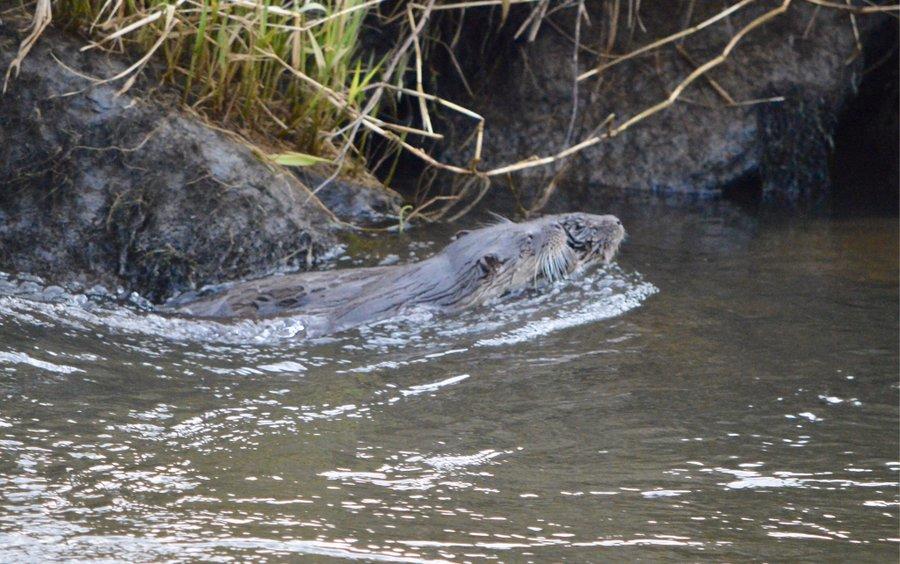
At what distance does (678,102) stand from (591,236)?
250cm

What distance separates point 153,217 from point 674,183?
133 inches

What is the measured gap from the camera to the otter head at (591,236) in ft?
15.3

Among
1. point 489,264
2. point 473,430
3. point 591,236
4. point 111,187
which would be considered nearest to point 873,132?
point 591,236

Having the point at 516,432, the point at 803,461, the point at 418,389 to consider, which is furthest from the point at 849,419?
the point at 418,389

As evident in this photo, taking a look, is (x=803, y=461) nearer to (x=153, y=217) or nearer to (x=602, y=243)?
(x=602, y=243)

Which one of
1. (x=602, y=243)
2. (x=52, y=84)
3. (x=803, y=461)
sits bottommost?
(x=803, y=461)

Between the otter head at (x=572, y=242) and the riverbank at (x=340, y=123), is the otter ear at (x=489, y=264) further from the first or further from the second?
the riverbank at (x=340, y=123)

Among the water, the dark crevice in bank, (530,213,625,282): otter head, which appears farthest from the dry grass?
the dark crevice in bank

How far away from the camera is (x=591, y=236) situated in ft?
15.4

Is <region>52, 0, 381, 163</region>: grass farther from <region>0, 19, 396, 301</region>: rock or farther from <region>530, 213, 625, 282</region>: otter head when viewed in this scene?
<region>530, 213, 625, 282</region>: otter head

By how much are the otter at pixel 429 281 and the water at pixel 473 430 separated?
0.09 metres

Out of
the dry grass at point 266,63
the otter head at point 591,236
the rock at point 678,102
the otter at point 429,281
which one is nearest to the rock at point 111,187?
the dry grass at point 266,63

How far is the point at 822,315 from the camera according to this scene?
4.30 metres

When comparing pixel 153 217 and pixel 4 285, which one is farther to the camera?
pixel 153 217
